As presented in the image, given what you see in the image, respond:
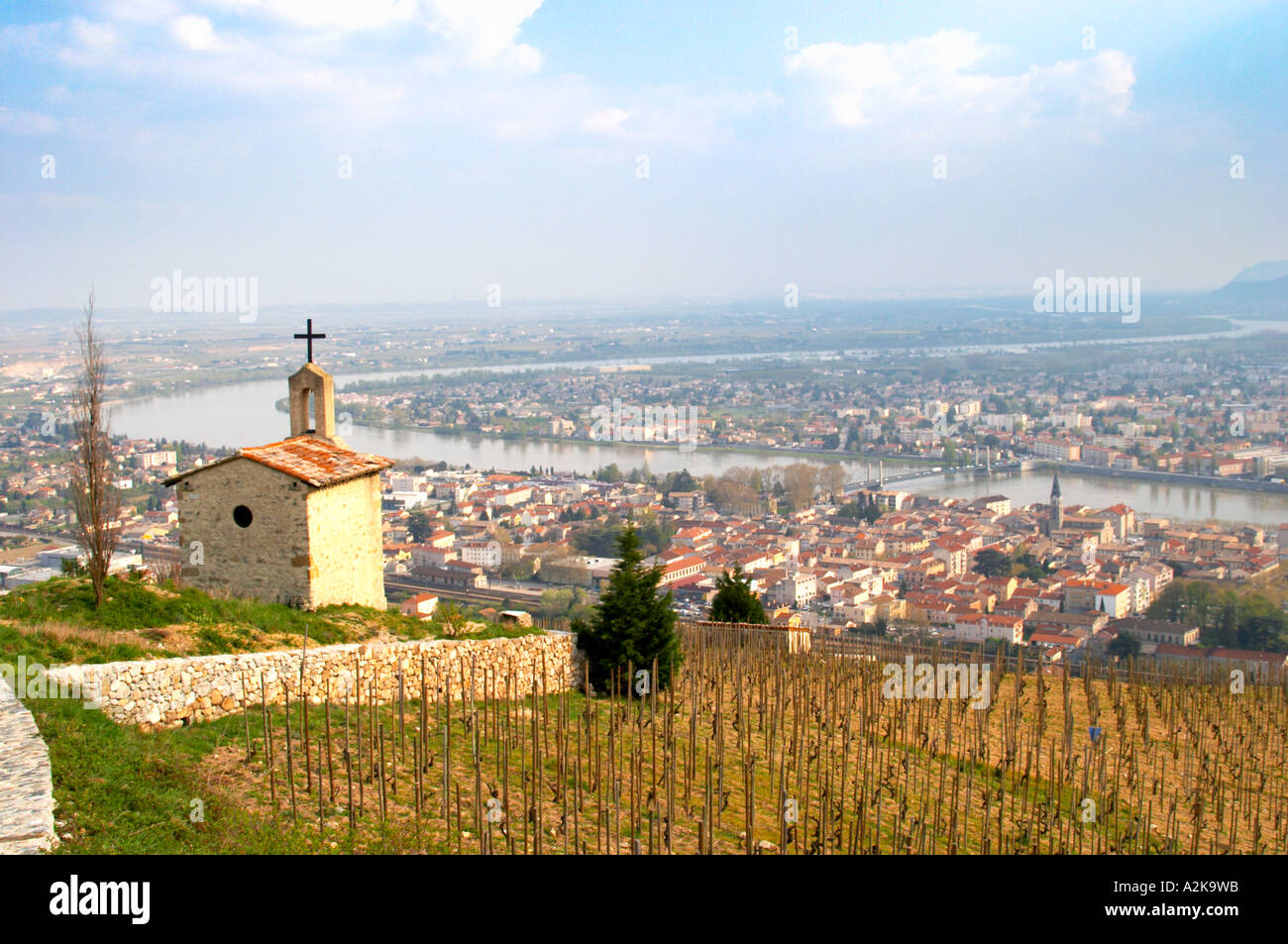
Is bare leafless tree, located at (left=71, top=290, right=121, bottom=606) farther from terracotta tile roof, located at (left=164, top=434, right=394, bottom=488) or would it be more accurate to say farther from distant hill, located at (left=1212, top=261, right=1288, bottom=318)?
distant hill, located at (left=1212, top=261, right=1288, bottom=318)

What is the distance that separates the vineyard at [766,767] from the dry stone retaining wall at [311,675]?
0.16m

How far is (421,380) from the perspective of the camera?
90250mm

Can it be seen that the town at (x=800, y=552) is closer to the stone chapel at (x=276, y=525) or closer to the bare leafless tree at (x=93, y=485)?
the stone chapel at (x=276, y=525)

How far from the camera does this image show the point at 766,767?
10914 millimetres

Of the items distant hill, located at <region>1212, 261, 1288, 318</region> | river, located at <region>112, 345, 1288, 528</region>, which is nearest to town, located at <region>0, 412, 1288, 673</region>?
river, located at <region>112, 345, 1288, 528</region>

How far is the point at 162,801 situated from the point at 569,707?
591 centimetres

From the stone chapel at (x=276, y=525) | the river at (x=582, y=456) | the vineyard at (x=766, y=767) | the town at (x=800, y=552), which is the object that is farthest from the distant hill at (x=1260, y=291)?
the stone chapel at (x=276, y=525)

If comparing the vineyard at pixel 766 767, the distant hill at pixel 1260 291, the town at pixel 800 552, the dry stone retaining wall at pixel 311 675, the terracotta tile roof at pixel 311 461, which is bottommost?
the town at pixel 800 552

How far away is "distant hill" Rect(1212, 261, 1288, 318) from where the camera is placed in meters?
136

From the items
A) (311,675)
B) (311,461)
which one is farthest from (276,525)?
(311,675)

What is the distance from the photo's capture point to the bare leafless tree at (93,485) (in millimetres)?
10594
